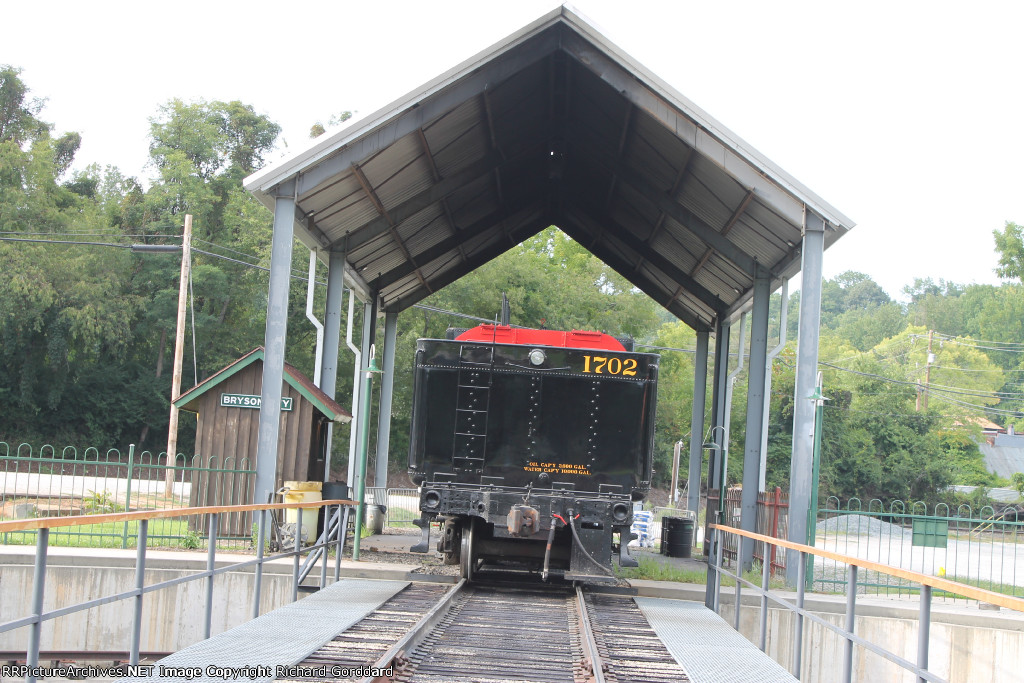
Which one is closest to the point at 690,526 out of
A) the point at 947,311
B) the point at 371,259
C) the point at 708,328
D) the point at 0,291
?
the point at 708,328

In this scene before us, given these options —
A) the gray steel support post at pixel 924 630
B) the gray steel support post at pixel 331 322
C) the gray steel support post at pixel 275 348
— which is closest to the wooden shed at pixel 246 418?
the gray steel support post at pixel 331 322

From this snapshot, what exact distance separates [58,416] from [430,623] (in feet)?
138

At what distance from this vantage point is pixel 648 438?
1112 centimetres

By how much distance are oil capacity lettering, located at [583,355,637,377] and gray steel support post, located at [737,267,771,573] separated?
5409mm

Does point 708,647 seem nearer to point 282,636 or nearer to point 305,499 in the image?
point 282,636

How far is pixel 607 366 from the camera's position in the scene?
36.4ft

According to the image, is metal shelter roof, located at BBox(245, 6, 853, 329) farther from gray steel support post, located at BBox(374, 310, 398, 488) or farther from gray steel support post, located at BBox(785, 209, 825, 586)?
gray steel support post, located at BBox(374, 310, 398, 488)

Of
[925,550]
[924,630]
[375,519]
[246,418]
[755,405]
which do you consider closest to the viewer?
[924,630]

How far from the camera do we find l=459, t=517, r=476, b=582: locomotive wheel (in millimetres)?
11273

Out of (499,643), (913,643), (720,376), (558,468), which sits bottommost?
(913,643)

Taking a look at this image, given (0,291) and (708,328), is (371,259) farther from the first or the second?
(0,291)

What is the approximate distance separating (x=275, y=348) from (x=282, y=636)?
574 centimetres

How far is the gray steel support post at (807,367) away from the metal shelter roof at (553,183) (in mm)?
320

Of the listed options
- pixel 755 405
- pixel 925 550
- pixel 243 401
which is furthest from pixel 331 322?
pixel 925 550
